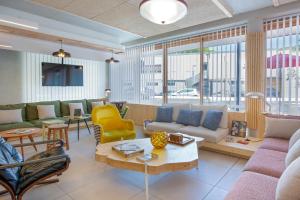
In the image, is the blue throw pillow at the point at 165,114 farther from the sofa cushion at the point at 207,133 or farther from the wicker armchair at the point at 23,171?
the wicker armchair at the point at 23,171

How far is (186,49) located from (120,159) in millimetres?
3664

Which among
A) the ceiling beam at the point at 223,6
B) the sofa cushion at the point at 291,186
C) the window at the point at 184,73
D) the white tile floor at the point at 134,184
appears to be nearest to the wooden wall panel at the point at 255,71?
the ceiling beam at the point at 223,6

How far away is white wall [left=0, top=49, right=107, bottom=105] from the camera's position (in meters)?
4.91

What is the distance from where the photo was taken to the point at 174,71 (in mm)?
5277

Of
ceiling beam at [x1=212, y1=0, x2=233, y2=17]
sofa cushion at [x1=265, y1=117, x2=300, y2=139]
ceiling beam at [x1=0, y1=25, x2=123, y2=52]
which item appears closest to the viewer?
sofa cushion at [x1=265, y1=117, x2=300, y2=139]

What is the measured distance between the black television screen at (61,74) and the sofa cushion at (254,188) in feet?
18.2

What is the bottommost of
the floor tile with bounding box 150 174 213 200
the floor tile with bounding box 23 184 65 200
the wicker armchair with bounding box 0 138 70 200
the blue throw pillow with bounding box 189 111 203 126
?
the floor tile with bounding box 23 184 65 200

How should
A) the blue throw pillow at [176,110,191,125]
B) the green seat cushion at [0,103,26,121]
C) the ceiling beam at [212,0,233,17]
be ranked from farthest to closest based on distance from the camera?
the green seat cushion at [0,103,26,121], the blue throw pillow at [176,110,191,125], the ceiling beam at [212,0,233,17]

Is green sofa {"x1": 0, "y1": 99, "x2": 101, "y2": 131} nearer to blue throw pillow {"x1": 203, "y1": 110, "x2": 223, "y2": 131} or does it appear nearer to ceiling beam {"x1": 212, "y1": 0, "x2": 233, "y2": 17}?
blue throw pillow {"x1": 203, "y1": 110, "x2": 223, "y2": 131}

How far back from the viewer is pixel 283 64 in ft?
11.8

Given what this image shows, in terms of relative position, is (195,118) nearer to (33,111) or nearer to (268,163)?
(268,163)

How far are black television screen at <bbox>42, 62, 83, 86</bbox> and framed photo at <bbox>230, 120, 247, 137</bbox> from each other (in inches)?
191

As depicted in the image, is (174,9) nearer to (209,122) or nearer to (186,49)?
(209,122)

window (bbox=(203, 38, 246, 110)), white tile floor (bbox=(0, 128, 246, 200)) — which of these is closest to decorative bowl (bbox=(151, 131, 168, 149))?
white tile floor (bbox=(0, 128, 246, 200))
